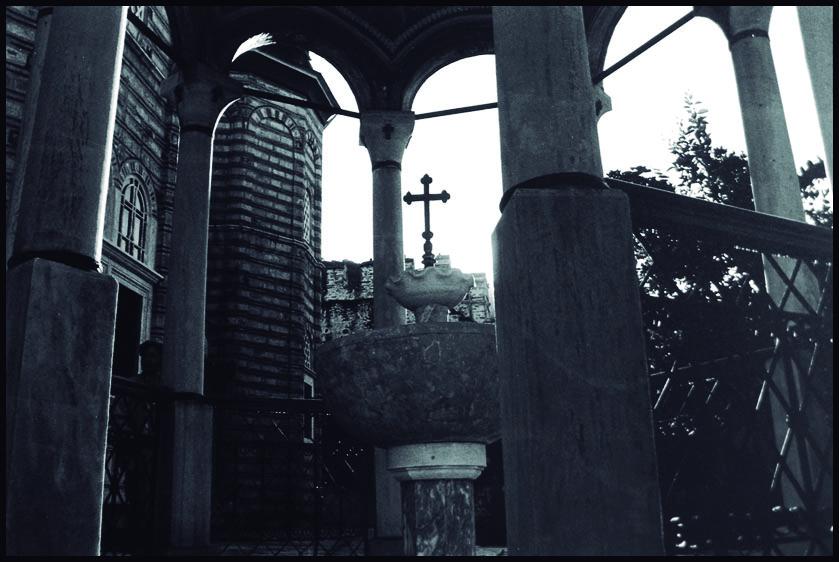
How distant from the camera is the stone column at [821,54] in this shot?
14.9 ft

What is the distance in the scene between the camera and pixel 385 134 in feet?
30.4

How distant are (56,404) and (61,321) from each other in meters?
0.38

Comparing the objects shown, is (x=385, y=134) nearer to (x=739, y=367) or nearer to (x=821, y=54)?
(x=821, y=54)

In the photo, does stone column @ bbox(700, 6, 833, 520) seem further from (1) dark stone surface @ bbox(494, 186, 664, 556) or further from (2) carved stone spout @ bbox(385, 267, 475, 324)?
(1) dark stone surface @ bbox(494, 186, 664, 556)

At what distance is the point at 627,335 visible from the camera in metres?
2.61

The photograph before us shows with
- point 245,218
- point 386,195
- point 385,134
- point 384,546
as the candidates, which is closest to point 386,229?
point 386,195

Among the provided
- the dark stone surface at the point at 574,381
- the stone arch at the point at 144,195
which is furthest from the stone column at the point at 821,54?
the stone arch at the point at 144,195

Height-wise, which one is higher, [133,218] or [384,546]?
[133,218]

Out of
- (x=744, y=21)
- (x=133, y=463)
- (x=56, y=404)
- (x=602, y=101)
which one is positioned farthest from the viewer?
(x=602, y=101)

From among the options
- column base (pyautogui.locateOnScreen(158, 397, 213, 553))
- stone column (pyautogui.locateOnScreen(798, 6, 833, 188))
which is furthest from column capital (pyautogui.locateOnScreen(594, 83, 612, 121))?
column base (pyautogui.locateOnScreen(158, 397, 213, 553))

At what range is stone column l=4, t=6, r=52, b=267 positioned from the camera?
4.18 m

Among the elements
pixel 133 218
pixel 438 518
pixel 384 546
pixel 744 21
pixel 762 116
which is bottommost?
pixel 384 546

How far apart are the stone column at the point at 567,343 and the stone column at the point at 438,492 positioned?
2768 mm

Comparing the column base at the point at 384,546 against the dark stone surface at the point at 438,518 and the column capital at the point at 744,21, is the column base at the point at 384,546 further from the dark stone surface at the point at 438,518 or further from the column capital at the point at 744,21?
the column capital at the point at 744,21
